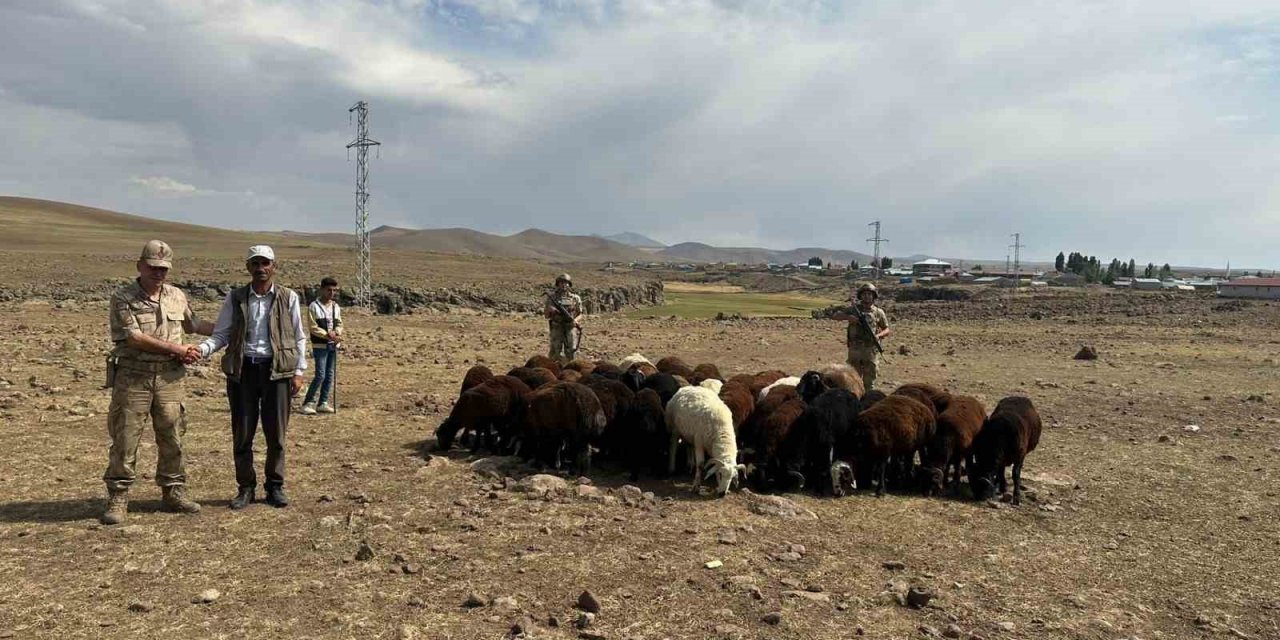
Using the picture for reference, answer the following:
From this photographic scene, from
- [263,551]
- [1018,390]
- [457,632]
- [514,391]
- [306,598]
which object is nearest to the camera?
[457,632]

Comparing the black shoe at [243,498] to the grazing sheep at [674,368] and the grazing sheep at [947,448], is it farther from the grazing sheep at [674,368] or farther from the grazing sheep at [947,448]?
the grazing sheep at [947,448]

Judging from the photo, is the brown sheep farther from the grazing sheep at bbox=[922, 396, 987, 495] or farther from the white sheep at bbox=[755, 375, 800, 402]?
the grazing sheep at bbox=[922, 396, 987, 495]

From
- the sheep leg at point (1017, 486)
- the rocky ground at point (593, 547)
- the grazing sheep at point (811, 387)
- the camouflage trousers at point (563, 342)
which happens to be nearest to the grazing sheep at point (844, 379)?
the grazing sheep at point (811, 387)

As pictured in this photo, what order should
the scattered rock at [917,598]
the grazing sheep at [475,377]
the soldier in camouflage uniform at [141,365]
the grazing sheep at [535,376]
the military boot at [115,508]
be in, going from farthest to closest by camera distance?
the grazing sheep at [475,377], the grazing sheep at [535,376], the military boot at [115,508], the soldier in camouflage uniform at [141,365], the scattered rock at [917,598]

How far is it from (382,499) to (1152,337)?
105 feet

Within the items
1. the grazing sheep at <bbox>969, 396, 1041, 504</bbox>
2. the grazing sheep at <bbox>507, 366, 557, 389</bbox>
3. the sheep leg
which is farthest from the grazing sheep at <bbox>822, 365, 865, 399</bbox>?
the grazing sheep at <bbox>507, 366, 557, 389</bbox>

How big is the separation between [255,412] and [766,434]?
5.48 metres

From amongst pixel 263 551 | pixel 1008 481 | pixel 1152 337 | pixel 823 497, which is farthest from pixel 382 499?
pixel 1152 337

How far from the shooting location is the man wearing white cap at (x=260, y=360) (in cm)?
679

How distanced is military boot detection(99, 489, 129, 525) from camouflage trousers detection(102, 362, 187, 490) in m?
0.05

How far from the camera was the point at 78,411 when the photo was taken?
34.4 feet

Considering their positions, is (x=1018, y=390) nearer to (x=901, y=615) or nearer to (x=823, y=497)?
(x=823, y=497)

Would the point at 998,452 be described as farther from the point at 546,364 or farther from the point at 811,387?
the point at 546,364

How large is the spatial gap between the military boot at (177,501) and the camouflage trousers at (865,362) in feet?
30.5
